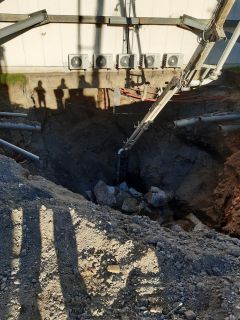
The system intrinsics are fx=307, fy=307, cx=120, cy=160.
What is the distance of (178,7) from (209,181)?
16.5ft

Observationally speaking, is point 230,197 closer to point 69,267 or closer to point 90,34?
point 69,267

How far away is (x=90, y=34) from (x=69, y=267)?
279 inches

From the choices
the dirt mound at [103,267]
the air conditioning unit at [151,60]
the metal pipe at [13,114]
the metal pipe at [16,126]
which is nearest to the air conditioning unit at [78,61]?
the air conditioning unit at [151,60]

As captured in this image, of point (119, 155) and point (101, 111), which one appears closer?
point (119, 155)

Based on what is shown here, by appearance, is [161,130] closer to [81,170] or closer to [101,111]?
[101,111]

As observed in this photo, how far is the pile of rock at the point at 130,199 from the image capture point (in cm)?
846

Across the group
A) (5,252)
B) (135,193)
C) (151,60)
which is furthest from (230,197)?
(5,252)

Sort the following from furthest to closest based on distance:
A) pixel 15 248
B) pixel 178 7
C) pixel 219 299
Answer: pixel 178 7 < pixel 15 248 < pixel 219 299

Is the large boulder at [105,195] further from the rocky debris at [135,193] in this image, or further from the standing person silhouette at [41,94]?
the standing person silhouette at [41,94]

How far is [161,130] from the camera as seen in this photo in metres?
9.85

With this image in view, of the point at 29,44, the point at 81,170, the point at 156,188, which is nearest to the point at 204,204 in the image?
the point at 156,188

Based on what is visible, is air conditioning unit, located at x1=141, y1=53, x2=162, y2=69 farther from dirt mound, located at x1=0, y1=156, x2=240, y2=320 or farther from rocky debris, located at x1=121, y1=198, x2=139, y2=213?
dirt mound, located at x1=0, y1=156, x2=240, y2=320

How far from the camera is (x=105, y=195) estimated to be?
8.71 metres

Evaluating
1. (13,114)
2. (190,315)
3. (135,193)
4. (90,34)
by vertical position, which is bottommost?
(135,193)
